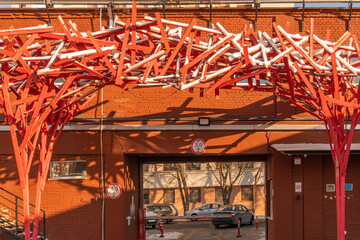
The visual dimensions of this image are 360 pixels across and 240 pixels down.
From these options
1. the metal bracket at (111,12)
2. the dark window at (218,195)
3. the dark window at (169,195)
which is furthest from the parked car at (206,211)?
the metal bracket at (111,12)

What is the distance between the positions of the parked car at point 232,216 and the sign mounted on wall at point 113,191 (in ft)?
43.9

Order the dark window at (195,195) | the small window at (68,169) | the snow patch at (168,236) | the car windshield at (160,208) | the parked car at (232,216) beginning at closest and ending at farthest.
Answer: the small window at (68,169) → the snow patch at (168,236) → the parked car at (232,216) → the car windshield at (160,208) → the dark window at (195,195)

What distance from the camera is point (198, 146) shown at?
18047 millimetres

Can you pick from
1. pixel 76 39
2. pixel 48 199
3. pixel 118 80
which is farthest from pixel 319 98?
pixel 48 199

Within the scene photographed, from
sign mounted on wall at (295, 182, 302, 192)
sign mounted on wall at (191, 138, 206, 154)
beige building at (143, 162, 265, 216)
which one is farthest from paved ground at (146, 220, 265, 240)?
beige building at (143, 162, 265, 216)

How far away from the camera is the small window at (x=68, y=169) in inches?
707

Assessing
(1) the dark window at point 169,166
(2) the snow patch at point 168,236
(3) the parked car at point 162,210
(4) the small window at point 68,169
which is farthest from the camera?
(1) the dark window at point 169,166

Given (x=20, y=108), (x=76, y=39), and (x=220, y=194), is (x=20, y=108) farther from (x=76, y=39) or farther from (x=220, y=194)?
(x=220, y=194)

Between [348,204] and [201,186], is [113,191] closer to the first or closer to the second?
[348,204]

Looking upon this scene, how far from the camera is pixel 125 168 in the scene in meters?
18.1

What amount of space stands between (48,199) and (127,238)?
2935 millimetres

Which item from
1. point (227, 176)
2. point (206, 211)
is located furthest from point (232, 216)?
point (227, 176)

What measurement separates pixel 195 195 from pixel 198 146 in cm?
3045

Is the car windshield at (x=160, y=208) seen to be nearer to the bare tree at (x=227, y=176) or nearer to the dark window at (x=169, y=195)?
the bare tree at (x=227, y=176)
